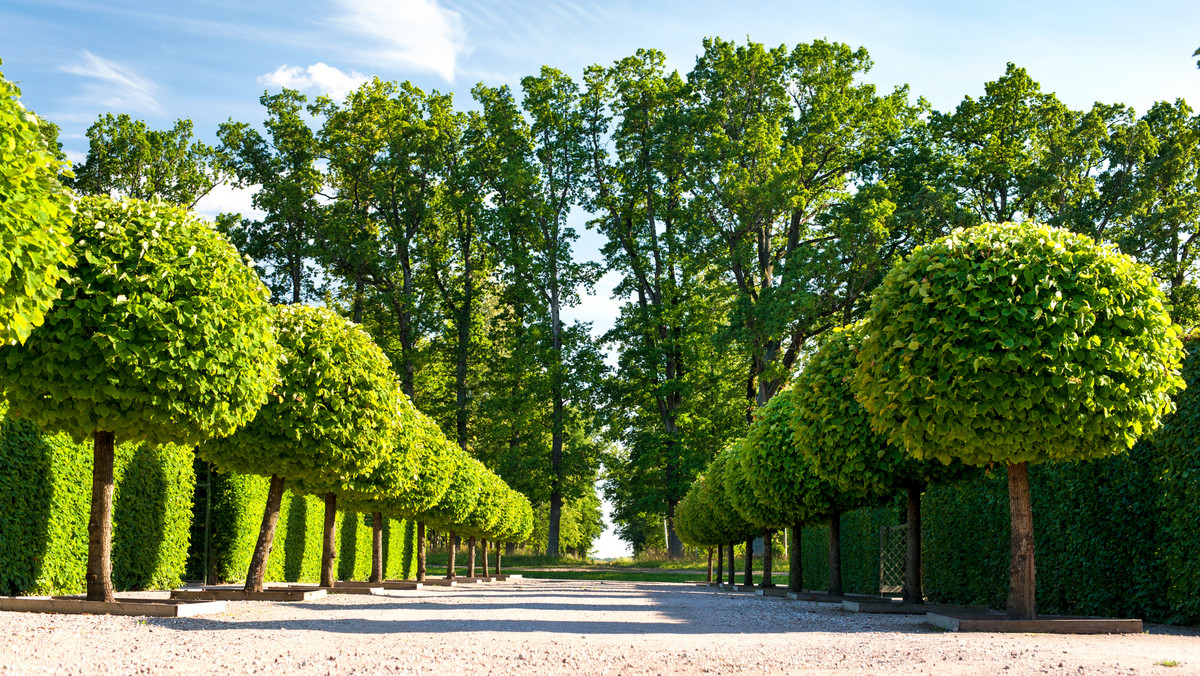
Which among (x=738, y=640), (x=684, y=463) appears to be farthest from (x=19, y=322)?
(x=684, y=463)

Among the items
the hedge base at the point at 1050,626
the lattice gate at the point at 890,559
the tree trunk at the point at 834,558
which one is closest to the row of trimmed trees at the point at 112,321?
the hedge base at the point at 1050,626

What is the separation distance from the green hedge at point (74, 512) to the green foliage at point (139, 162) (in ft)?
79.9

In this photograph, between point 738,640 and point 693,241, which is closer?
point 738,640

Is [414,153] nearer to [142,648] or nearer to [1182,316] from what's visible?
[1182,316]

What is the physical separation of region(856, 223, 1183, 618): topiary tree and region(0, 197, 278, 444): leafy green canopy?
7068 millimetres

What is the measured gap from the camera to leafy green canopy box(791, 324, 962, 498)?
43.0ft

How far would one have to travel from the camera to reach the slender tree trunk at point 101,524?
985 centimetres

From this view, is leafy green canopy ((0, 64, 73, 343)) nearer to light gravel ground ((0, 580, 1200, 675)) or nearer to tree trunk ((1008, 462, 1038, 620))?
light gravel ground ((0, 580, 1200, 675))

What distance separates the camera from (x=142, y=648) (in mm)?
6965

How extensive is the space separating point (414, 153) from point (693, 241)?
1500cm

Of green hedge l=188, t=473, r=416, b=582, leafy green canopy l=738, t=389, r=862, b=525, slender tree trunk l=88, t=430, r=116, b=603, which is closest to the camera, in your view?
slender tree trunk l=88, t=430, r=116, b=603

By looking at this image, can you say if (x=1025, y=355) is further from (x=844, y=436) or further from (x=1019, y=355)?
(x=844, y=436)

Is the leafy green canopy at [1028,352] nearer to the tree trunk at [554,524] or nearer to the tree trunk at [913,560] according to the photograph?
the tree trunk at [913,560]

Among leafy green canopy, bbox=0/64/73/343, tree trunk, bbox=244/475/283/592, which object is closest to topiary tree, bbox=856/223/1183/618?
leafy green canopy, bbox=0/64/73/343
